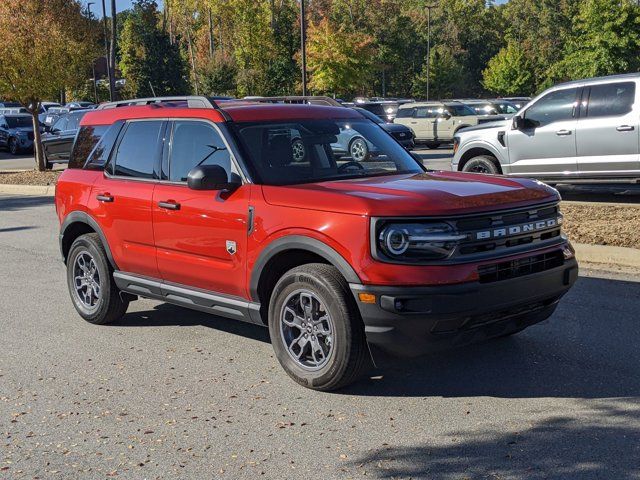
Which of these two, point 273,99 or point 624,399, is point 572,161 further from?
point 624,399

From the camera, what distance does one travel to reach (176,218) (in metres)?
6.17

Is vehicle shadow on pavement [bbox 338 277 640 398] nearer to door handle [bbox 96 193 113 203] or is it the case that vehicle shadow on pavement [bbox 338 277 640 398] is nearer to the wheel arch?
the wheel arch

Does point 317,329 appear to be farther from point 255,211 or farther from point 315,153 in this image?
point 315,153

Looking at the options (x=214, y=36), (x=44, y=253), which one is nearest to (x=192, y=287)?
(x=44, y=253)

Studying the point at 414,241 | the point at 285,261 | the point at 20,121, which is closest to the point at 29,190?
the point at 285,261

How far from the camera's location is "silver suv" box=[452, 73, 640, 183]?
1273 centimetres

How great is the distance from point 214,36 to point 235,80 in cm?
3594

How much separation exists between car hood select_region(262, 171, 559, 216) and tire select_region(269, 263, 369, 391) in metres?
0.44

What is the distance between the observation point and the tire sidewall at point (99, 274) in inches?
278

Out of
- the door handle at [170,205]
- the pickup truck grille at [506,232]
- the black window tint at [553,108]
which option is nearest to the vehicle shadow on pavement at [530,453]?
the pickup truck grille at [506,232]

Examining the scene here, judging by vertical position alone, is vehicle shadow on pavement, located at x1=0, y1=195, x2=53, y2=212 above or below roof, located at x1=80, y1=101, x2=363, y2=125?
below

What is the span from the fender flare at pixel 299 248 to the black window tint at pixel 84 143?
98.4 inches

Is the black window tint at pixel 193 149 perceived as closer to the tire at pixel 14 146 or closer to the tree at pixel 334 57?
the tire at pixel 14 146

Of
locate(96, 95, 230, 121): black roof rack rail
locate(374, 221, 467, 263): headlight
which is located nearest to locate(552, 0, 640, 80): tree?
locate(96, 95, 230, 121): black roof rack rail
